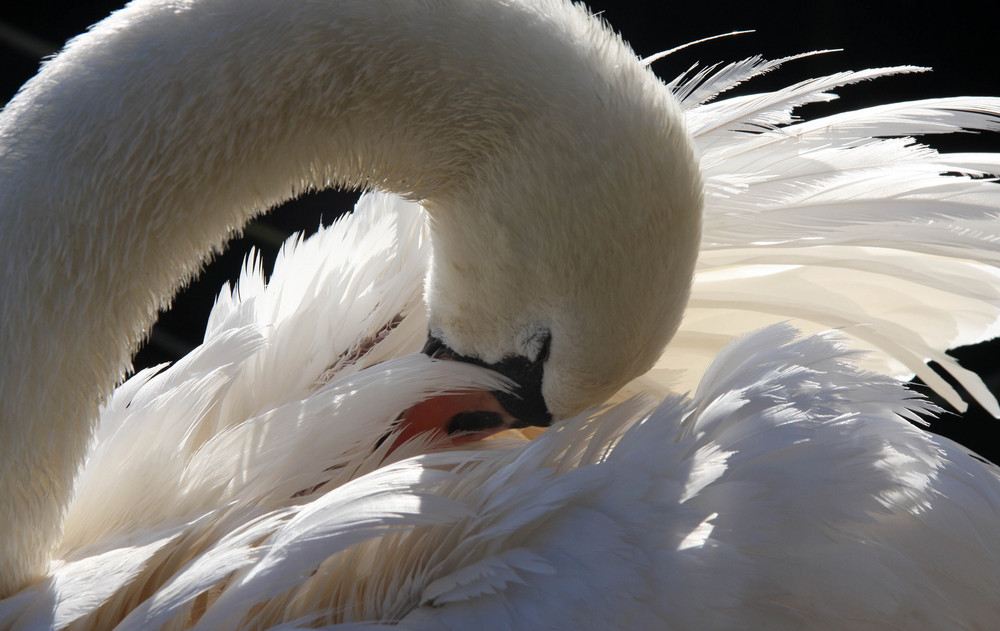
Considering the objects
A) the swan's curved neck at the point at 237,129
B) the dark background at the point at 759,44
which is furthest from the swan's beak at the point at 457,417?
the dark background at the point at 759,44

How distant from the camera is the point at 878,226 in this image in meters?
1.44

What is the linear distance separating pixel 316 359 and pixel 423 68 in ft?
1.54

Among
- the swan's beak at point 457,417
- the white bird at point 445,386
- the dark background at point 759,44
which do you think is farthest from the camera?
the dark background at point 759,44

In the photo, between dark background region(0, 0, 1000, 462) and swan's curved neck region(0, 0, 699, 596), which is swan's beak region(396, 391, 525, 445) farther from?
dark background region(0, 0, 1000, 462)

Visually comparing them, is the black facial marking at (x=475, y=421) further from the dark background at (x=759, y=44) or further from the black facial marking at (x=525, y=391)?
the dark background at (x=759, y=44)

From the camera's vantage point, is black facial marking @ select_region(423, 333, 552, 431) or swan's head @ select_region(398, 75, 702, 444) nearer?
swan's head @ select_region(398, 75, 702, 444)

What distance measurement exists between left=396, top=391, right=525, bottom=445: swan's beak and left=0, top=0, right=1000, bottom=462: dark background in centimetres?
200

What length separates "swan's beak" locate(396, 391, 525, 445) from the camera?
1.28 m

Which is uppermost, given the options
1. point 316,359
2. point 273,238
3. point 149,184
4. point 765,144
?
point 149,184

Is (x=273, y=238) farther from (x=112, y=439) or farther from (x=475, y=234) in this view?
(x=475, y=234)

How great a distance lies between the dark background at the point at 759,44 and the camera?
10.7 feet

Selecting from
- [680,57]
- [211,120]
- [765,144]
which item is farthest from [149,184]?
[680,57]

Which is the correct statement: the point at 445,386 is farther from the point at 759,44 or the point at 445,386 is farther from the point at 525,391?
the point at 759,44

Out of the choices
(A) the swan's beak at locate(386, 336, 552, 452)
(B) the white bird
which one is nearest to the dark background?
(B) the white bird
